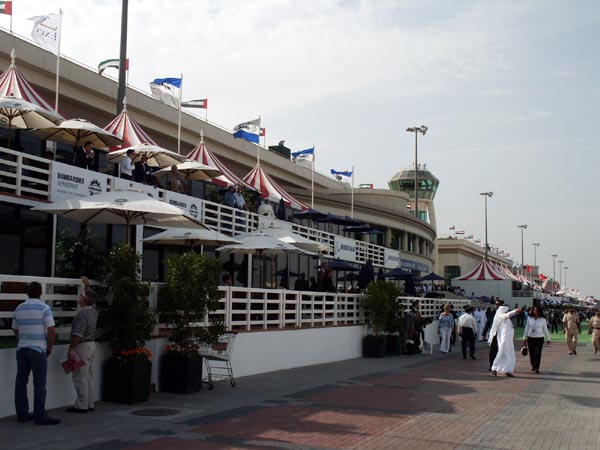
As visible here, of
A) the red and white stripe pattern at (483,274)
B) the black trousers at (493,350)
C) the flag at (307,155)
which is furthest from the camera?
the red and white stripe pattern at (483,274)

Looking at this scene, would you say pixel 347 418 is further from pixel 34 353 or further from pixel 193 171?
pixel 193 171

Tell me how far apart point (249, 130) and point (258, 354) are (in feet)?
57.6

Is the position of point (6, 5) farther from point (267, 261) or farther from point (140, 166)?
point (267, 261)

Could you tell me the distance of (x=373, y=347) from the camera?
22578 millimetres

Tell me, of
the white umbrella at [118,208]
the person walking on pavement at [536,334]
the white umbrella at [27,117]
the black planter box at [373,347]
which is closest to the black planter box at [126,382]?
the white umbrella at [118,208]

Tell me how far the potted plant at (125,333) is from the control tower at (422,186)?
8570cm

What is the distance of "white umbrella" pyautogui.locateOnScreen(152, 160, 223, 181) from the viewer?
20.3 metres

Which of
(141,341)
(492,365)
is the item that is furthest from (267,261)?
(141,341)

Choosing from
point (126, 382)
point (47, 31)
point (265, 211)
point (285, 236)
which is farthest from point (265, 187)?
point (126, 382)

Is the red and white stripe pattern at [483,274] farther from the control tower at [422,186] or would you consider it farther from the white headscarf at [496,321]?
the control tower at [422,186]

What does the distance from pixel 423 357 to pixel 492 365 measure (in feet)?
18.7

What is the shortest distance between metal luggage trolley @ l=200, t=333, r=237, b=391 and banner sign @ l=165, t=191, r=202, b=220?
6.38 m

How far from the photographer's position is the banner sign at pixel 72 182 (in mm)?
16094

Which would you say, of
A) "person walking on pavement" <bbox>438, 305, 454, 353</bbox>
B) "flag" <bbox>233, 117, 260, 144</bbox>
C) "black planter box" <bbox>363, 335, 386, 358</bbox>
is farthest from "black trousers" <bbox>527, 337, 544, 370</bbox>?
"flag" <bbox>233, 117, 260, 144</bbox>
